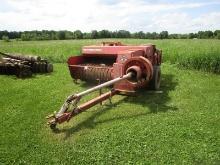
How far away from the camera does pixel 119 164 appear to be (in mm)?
5980

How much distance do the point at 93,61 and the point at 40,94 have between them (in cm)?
273

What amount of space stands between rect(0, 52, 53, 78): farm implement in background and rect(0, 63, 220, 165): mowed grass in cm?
293

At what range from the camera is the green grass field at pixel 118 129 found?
630 cm

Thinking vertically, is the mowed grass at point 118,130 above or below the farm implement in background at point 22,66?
below

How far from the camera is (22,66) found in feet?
47.6

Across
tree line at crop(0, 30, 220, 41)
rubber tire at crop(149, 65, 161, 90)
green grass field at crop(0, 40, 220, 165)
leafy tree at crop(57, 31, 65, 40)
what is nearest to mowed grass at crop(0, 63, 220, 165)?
green grass field at crop(0, 40, 220, 165)

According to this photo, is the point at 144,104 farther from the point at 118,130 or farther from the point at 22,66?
the point at 22,66

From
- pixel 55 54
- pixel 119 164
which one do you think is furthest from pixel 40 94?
pixel 55 54

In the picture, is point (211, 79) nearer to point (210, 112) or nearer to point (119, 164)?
point (210, 112)

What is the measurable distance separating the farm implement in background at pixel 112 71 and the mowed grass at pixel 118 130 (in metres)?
0.38

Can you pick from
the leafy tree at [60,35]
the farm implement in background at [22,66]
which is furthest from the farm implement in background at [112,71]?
the leafy tree at [60,35]

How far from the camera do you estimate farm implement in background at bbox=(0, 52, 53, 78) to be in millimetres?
14500

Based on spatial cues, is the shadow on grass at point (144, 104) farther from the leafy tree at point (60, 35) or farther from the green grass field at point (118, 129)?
the leafy tree at point (60, 35)

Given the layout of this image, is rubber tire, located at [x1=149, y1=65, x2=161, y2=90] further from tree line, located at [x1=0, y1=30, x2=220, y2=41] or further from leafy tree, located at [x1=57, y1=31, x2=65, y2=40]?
leafy tree, located at [x1=57, y1=31, x2=65, y2=40]
